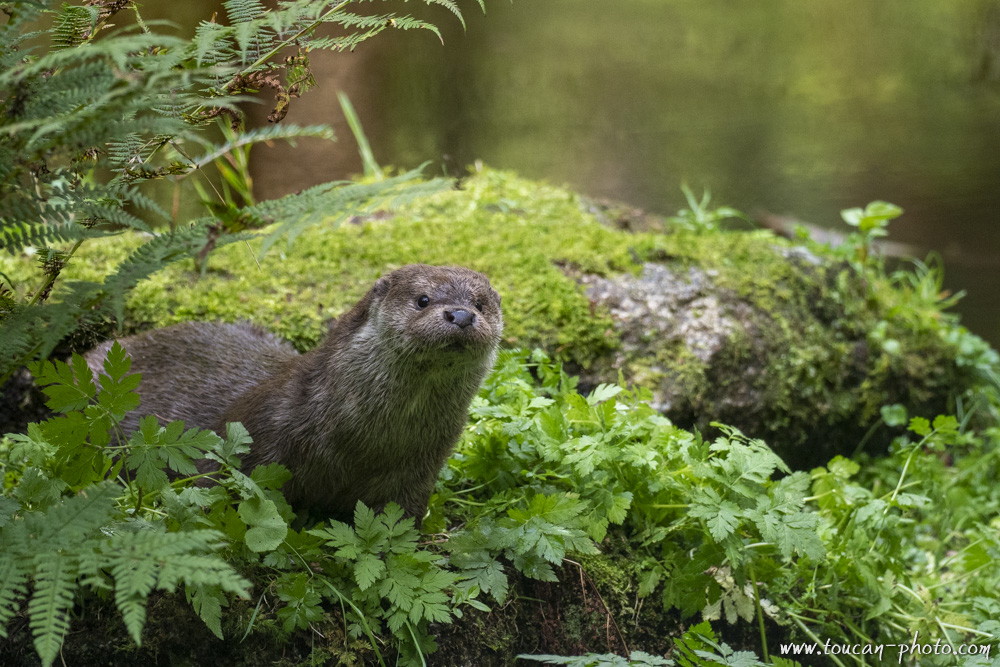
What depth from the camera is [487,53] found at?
7.20 m

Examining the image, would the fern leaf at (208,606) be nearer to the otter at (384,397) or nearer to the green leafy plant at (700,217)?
the otter at (384,397)

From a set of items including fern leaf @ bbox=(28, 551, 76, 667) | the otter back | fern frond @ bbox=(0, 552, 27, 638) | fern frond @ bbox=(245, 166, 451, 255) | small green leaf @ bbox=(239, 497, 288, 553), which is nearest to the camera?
fern leaf @ bbox=(28, 551, 76, 667)

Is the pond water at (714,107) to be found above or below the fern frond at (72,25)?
below

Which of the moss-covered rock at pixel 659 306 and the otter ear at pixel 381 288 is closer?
the otter ear at pixel 381 288

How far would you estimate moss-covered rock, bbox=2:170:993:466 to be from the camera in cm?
436

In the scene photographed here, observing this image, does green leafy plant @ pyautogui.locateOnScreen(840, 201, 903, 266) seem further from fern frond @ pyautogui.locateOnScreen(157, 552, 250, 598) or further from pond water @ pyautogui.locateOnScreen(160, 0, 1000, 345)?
fern frond @ pyautogui.locateOnScreen(157, 552, 250, 598)

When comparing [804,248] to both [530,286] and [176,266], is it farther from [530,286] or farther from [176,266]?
[176,266]

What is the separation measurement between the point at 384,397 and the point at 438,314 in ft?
1.17

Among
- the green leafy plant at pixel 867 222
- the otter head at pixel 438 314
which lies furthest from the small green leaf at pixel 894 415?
the otter head at pixel 438 314

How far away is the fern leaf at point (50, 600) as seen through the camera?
1414 mm

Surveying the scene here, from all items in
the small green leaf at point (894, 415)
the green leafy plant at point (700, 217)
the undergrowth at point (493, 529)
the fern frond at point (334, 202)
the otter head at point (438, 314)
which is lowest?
the small green leaf at point (894, 415)

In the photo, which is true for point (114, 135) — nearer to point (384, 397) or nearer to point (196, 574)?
point (196, 574)

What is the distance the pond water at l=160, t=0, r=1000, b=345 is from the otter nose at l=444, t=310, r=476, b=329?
4535 millimetres

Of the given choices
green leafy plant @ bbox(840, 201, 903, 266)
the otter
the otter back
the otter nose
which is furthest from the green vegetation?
green leafy plant @ bbox(840, 201, 903, 266)
